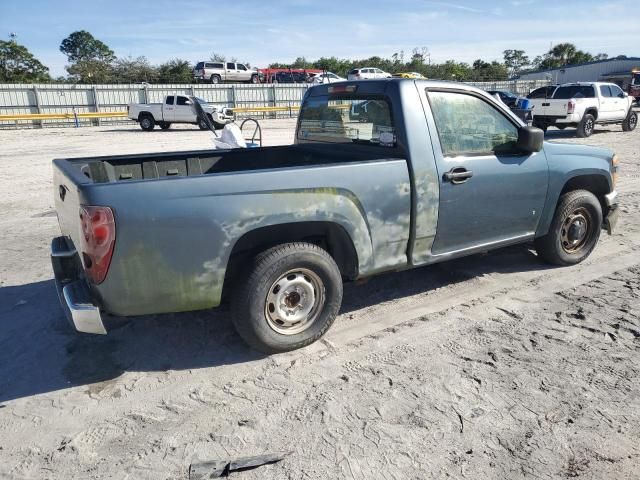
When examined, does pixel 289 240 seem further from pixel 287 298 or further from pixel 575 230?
pixel 575 230

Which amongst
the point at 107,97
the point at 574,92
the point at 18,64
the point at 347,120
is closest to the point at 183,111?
the point at 107,97

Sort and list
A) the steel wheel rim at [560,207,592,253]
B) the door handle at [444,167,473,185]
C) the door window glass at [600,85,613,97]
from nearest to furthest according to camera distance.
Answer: the door handle at [444,167,473,185] < the steel wheel rim at [560,207,592,253] < the door window glass at [600,85,613,97]

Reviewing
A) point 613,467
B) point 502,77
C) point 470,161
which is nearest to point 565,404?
point 613,467

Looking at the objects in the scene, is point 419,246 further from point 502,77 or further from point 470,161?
point 502,77

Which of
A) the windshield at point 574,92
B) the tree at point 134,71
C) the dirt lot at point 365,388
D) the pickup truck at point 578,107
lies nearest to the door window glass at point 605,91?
the pickup truck at point 578,107

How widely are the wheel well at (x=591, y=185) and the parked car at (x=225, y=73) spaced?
39.7 meters

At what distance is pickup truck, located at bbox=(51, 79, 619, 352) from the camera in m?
2.93

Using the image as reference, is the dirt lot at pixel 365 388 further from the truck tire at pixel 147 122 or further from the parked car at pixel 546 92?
the truck tire at pixel 147 122

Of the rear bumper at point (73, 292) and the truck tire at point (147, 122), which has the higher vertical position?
the rear bumper at point (73, 292)

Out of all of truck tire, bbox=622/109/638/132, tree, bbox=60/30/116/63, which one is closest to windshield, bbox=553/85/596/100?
truck tire, bbox=622/109/638/132

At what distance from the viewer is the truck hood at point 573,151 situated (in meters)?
4.66

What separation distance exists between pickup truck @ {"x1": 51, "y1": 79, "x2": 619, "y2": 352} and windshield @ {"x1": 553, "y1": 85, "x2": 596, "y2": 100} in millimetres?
14646

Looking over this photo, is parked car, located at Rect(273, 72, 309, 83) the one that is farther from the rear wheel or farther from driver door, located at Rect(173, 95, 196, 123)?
the rear wheel

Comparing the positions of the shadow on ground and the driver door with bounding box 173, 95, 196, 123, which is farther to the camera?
the driver door with bounding box 173, 95, 196, 123
